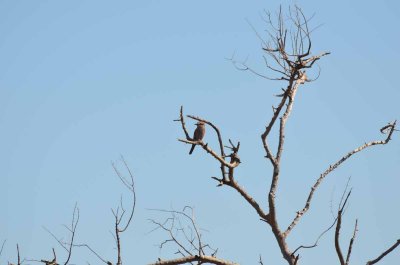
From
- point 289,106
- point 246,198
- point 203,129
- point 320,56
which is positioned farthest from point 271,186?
point 203,129

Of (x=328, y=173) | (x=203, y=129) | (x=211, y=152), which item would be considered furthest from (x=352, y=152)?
(x=203, y=129)

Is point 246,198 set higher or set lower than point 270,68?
lower

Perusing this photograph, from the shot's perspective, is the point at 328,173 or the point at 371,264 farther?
the point at 328,173

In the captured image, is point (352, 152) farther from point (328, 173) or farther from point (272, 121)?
point (272, 121)

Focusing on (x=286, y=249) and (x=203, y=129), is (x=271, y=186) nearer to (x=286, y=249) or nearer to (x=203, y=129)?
(x=286, y=249)

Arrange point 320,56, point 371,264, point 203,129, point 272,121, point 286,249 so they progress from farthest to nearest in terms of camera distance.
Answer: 1. point 203,129
2. point 320,56
3. point 272,121
4. point 286,249
5. point 371,264

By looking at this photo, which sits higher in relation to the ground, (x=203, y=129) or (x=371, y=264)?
(x=203, y=129)

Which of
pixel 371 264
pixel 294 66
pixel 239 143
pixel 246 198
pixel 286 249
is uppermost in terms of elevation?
pixel 294 66

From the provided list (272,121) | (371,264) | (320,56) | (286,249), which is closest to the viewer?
(371,264)

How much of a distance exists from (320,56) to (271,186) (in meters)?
1.49

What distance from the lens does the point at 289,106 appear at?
21.1ft

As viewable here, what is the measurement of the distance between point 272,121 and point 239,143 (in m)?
0.35

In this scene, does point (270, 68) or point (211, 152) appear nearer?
point (211, 152)

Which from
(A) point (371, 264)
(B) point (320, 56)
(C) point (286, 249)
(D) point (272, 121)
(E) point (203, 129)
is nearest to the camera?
(A) point (371, 264)
